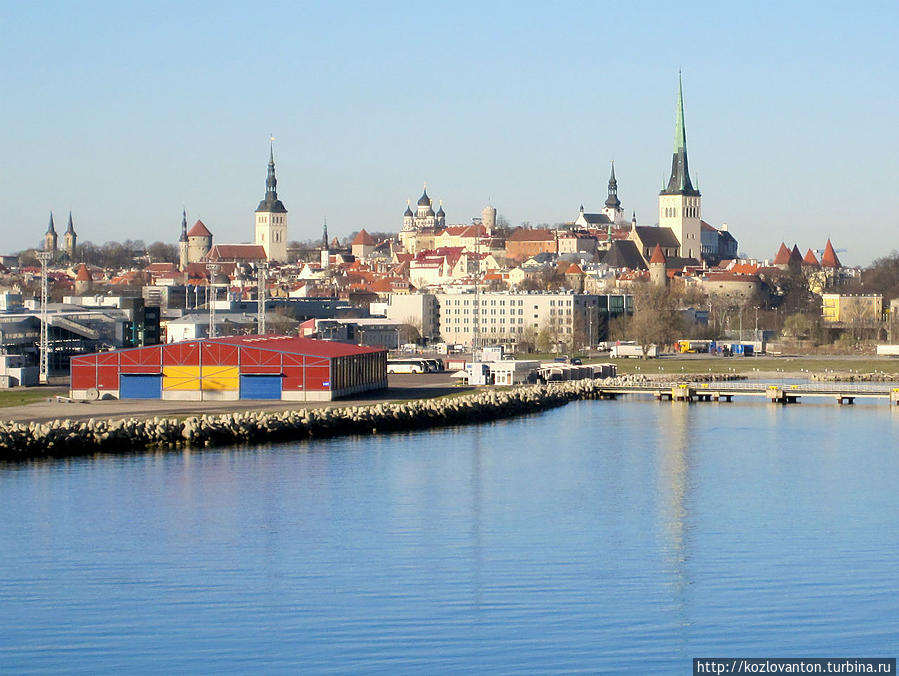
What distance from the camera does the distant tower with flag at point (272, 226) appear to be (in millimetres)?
151250

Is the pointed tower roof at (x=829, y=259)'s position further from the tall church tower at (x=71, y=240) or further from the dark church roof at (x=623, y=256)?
the tall church tower at (x=71, y=240)

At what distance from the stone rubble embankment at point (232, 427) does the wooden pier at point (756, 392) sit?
6.89m

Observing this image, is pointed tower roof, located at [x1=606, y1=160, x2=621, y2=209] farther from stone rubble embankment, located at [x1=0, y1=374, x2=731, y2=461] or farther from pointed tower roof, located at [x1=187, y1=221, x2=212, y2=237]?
stone rubble embankment, located at [x1=0, y1=374, x2=731, y2=461]

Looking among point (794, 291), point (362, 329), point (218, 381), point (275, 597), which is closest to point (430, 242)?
point (794, 291)

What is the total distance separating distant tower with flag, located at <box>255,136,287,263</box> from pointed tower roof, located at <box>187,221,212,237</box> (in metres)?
5.49

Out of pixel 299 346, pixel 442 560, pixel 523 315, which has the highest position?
pixel 523 315

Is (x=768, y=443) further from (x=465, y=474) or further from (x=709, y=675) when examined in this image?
(x=709, y=675)

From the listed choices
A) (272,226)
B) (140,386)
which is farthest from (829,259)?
(140,386)

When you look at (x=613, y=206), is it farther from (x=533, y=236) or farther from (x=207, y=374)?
(x=207, y=374)

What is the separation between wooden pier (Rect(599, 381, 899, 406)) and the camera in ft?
136

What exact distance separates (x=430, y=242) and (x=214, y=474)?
4920 inches

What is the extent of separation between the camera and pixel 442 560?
18125mm

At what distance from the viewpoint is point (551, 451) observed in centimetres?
2959

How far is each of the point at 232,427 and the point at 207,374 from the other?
6222mm
